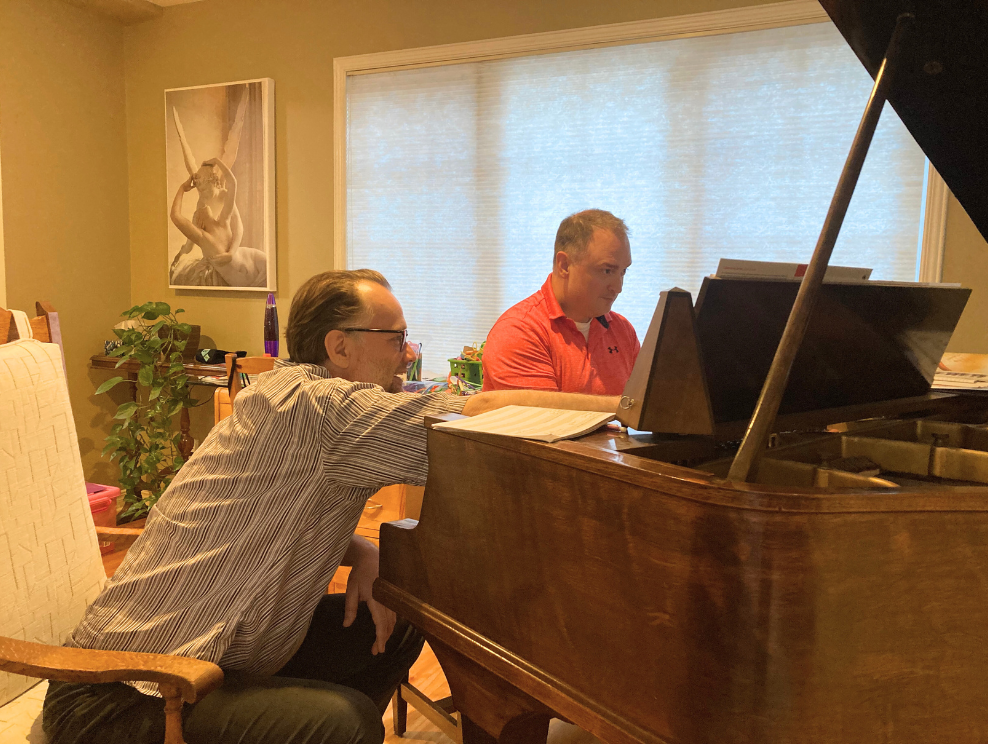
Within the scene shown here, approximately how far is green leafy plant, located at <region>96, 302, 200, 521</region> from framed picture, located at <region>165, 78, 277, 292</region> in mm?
386

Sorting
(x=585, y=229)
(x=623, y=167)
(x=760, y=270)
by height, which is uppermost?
(x=623, y=167)

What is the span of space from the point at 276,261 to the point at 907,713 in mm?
3692

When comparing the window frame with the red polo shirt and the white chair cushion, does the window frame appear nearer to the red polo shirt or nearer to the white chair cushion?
the red polo shirt

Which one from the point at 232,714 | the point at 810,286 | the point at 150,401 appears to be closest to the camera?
the point at 810,286

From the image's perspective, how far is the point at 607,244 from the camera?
223 centimetres

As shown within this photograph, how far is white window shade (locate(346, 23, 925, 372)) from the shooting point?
2854 millimetres

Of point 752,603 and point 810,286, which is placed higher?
point 810,286

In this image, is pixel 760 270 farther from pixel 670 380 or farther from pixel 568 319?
pixel 568 319

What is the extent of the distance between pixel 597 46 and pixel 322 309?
7.52 feet

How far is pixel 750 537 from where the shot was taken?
0.76m

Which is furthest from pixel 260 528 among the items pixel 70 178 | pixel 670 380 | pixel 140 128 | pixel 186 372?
pixel 140 128

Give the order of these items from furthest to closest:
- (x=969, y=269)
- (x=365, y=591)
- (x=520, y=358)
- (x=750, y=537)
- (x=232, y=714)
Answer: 1. (x=969, y=269)
2. (x=520, y=358)
3. (x=365, y=591)
4. (x=232, y=714)
5. (x=750, y=537)

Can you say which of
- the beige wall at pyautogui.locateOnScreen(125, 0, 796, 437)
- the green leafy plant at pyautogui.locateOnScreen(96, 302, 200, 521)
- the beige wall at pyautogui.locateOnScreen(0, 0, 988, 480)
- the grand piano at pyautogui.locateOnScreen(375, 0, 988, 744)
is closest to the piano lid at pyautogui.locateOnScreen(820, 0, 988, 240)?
the grand piano at pyautogui.locateOnScreen(375, 0, 988, 744)

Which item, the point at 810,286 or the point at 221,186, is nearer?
the point at 810,286
